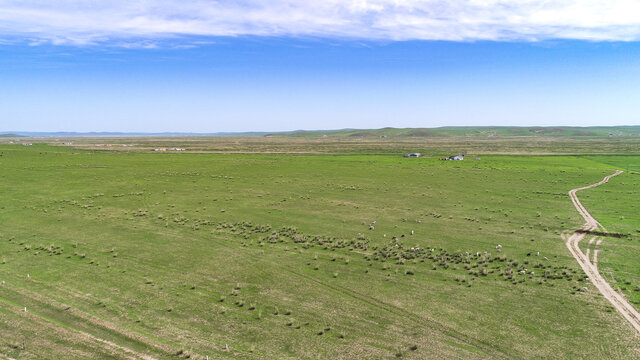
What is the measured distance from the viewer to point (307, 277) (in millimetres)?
24844

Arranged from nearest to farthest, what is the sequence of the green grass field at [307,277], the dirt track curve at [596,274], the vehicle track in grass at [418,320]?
the vehicle track in grass at [418,320] < the green grass field at [307,277] < the dirt track curve at [596,274]

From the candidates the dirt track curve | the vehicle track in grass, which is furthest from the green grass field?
the dirt track curve

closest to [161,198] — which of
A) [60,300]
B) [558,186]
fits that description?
[60,300]

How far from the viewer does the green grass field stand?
17172mm

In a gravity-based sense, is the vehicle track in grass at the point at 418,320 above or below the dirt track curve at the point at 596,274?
below

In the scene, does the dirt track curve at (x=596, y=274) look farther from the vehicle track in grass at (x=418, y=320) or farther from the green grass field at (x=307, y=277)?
the vehicle track in grass at (x=418, y=320)

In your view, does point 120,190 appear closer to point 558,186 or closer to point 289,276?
point 289,276

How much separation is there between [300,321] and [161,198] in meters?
41.8

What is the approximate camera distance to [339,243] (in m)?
32.1

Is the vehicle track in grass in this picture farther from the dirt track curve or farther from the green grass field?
the dirt track curve

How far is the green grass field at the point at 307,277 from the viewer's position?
17.2m

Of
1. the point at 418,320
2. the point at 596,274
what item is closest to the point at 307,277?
the point at 418,320

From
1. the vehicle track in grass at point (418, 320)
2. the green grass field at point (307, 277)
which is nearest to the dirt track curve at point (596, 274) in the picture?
the green grass field at point (307, 277)

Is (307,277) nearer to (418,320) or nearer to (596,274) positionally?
(418,320)
